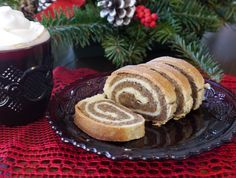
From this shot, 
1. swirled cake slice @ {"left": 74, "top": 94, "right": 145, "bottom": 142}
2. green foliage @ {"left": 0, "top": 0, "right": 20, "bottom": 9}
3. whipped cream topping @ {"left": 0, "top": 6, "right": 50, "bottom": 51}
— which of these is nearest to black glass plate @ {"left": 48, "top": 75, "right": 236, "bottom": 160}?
swirled cake slice @ {"left": 74, "top": 94, "right": 145, "bottom": 142}

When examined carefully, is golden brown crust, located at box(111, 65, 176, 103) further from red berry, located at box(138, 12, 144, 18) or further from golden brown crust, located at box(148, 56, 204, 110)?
red berry, located at box(138, 12, 144, 18)

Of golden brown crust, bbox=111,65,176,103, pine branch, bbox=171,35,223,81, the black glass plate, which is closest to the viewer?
the black glass plate

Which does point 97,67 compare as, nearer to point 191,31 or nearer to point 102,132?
point 191,31

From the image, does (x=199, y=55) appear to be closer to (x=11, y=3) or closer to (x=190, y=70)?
(x=190, y=70)

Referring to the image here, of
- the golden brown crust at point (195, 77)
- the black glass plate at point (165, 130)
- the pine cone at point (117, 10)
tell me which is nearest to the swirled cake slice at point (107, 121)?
the black glass plate at point (165, 130)

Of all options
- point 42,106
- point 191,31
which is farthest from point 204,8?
point 42,106

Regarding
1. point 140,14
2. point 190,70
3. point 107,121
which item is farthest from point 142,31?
point 107,121

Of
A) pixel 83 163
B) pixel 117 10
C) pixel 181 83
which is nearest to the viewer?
pixel 83 163
